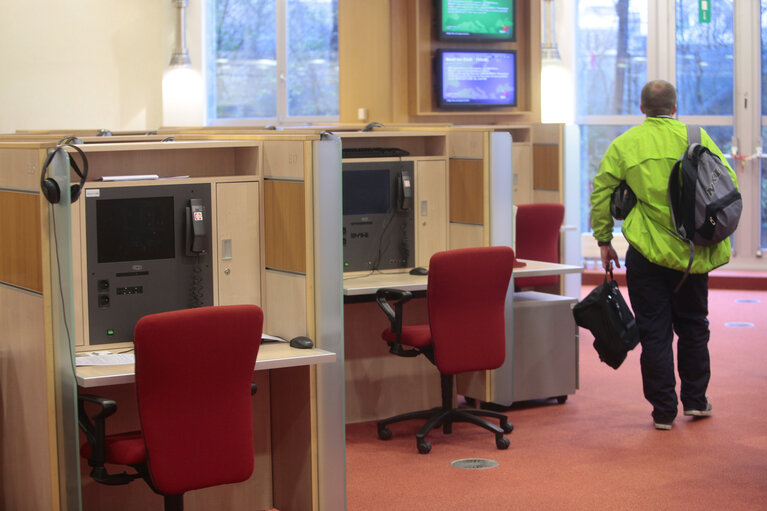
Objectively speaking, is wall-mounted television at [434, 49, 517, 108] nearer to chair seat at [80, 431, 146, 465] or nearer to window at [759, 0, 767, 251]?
window at [759, 0, 767, 251]

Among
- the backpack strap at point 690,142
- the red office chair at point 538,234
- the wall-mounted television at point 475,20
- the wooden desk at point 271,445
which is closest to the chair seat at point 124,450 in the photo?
the wooden desk at point 271,445

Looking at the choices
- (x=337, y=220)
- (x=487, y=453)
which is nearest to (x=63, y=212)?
(x=337, y=220)

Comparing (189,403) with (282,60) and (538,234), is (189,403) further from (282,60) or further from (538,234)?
Answer: (282,60)

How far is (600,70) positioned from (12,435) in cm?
819

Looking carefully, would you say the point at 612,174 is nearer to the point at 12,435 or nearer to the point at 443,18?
the point at 12,435

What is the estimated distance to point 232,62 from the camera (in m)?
11.6

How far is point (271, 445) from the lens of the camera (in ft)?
13.8

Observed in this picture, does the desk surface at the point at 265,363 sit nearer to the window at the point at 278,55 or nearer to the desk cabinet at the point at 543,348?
the desk cabinet at the point at 543,348

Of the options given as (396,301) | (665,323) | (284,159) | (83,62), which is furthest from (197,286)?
(83,62)

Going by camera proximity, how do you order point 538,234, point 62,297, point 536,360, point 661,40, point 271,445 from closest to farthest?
point 62,297 < point 271,445 < point 536,360 < point 538,234 < point 661,40

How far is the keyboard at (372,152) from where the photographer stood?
5359 millimetres

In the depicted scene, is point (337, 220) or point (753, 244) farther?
point (753, 244)

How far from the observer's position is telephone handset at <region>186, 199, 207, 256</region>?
3973 mm

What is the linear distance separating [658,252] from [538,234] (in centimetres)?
186
